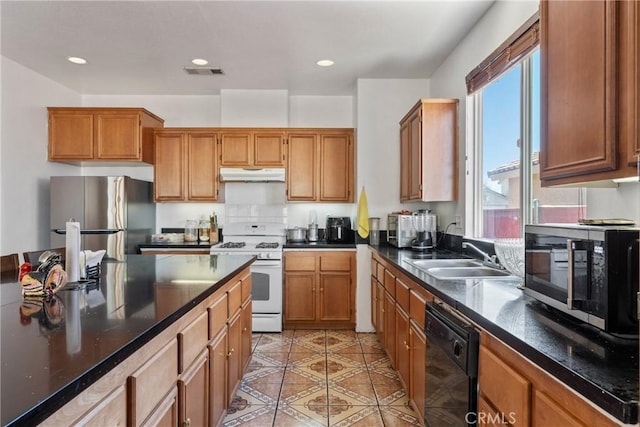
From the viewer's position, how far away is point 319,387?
105 inches

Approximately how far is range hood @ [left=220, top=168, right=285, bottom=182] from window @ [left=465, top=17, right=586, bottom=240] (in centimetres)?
206

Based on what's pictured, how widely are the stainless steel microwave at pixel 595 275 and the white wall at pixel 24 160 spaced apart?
14.3 feet

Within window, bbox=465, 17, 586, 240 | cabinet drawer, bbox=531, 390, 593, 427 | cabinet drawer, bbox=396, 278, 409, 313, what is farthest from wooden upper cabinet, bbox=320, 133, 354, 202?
cabinet drawer, bbox=531, 390, 593, 427

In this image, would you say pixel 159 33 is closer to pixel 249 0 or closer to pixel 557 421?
pixel 249 0

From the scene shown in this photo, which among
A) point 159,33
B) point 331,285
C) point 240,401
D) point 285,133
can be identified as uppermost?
point 159,33

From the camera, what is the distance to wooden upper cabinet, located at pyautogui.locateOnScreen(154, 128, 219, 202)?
4.30 metres

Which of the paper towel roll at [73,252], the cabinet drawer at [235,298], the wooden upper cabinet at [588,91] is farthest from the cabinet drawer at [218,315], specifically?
the wooden upper cabinet at [588,91]

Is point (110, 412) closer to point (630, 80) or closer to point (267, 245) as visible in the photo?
point (630, 80)

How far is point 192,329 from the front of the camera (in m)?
1.52

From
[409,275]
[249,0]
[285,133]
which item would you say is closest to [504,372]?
[409,275]

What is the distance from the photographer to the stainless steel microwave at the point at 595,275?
101cm

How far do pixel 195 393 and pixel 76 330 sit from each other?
67cm

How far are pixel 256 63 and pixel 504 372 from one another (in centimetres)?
338

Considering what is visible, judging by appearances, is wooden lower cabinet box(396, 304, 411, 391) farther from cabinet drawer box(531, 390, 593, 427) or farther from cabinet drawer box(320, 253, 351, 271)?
cabinet drawer box(320, 253, 351, 271)
